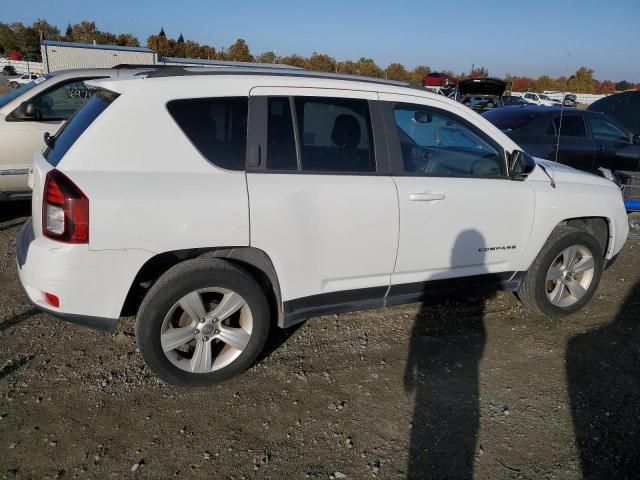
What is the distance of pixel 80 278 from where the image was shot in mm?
2789

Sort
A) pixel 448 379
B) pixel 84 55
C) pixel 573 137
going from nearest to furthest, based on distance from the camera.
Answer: pixel 448 379 → pixel 573 137 → pixel 84 55

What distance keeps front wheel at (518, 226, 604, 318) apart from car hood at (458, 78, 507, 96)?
12.8 meters

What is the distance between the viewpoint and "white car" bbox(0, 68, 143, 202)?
19.3 feet

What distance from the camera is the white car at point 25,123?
5.88 meters

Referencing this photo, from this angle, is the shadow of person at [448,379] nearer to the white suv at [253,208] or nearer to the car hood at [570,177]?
the white suv at [253,208]

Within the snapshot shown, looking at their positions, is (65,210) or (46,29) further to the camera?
(46,29)

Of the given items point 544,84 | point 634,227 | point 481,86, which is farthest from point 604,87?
point 634,227

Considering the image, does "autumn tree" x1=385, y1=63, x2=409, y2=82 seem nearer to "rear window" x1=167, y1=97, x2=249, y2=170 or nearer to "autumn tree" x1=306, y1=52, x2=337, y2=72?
"autumn tree" x1=306, y1=52, x2=337, y2=72

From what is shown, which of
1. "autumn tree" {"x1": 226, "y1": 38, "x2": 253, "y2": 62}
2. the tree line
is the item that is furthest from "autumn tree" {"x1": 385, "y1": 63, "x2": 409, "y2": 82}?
"autumn tree" {"x1": 226, "y1": 38, "x2": 253, "y2": 62}

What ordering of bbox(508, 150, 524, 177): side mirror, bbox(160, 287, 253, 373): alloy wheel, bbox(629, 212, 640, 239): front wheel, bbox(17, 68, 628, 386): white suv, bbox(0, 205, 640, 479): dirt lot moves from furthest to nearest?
bbox(629, 212, 640, 239): front wheel → bbox(508, 150, 524, 177): side mirror → bbox(160, 287, 253, 373): alloy wheel → bbox(17, 68, 628, 386): white suv → bbox(0, 205, 640, 479): dirt lot

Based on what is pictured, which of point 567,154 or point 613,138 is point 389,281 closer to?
point 567,154

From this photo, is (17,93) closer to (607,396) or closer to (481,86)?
(607,396)

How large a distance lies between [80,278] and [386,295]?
6.45 feet

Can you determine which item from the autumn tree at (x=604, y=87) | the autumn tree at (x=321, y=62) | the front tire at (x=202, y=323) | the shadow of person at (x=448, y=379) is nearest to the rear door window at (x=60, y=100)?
the front tire at (x=202, y=323)
